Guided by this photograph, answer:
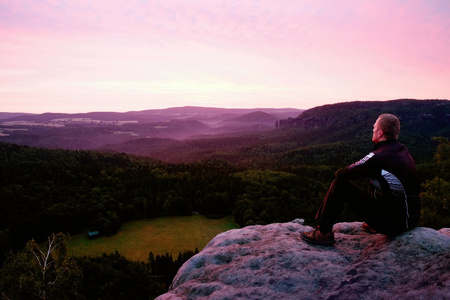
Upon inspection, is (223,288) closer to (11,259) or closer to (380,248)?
(380,248)

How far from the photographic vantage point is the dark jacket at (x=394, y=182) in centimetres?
862

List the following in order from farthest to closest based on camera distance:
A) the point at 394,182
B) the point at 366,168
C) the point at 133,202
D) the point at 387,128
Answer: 1. the point at 133,202
2. the point at 387,128
3. the point at 366,168
4. the point at 394,182

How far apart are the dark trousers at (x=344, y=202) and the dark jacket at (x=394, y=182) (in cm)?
40

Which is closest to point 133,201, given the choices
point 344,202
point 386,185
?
point 344,202

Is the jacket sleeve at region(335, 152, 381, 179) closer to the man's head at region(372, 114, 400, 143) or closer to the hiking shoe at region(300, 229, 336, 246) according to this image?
the man's head at region(372, 114, 400, 143)

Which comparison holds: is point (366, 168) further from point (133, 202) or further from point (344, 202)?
point (133, 202)

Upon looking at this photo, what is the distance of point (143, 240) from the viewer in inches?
3270

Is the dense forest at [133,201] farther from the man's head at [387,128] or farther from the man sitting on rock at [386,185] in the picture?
the man's head at [387,128]

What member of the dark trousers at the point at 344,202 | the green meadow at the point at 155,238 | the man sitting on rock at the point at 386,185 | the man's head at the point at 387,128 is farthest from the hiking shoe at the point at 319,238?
the green meadow at the point at 155,238

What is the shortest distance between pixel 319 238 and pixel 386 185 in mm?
3053

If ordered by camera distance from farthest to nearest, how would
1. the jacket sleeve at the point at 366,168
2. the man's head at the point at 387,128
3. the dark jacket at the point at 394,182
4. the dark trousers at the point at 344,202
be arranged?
the dark trousers at the point at 344,202, the man's head at the point at 387,128, the jacket sleeve at the point at 366,168, the dark jacket at the point at 394,182

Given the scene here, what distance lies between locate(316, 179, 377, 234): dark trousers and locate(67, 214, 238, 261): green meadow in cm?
7037

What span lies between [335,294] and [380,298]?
3.42 feet

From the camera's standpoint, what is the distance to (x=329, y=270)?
845 cm
